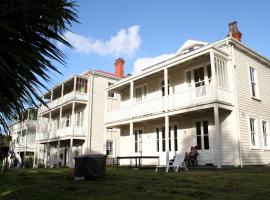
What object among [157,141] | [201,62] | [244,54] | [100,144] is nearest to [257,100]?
[244,54]

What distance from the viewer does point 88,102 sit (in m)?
28.6

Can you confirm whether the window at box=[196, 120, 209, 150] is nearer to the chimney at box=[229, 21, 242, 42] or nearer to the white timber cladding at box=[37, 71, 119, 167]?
the chimney at box=[229, 21, 242, 42]

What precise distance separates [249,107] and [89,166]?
10.5 metres

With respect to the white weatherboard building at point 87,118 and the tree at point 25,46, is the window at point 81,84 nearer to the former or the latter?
the white weatherboard building at point 87,118

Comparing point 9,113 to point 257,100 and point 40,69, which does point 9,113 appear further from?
point 257,100

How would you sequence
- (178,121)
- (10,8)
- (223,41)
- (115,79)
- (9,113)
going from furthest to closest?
(115,79), (178,121), (223,41), (9,113), (10,8)

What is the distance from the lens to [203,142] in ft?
54.4

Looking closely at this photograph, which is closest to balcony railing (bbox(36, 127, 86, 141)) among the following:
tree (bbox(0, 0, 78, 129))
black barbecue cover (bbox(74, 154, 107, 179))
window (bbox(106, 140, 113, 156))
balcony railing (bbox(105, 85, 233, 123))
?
window (bbox(106, 140, 113, 156))

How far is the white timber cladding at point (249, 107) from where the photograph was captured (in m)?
15.4

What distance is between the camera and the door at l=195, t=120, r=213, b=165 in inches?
634

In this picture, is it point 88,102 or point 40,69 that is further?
point 88,102

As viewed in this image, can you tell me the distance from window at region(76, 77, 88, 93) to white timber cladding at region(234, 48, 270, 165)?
17223mm

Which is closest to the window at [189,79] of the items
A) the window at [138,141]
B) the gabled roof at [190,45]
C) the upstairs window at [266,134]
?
the gabled roof at [190,45]

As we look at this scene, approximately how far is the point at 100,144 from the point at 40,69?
83.8 feet
